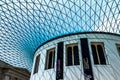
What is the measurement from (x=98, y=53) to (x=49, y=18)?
16905 millimetres

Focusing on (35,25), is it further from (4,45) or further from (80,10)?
(4,45)

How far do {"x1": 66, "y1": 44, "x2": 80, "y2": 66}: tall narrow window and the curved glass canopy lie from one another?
12177 millimetres

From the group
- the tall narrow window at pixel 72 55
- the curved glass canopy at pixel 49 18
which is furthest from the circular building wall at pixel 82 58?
the curved glass canopy at pixel 49 18

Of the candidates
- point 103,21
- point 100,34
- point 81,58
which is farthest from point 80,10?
point 81,58

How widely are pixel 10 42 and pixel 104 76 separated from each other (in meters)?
31.7

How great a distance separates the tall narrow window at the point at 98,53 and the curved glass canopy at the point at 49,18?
39.9ft

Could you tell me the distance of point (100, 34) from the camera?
53.5 ft

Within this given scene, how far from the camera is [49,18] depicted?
28719 mm

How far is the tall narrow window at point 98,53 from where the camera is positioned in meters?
14.5

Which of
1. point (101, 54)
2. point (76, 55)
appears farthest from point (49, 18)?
point (101, 54)

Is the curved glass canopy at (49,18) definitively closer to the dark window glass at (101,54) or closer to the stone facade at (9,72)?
the stone facade at (9,72)

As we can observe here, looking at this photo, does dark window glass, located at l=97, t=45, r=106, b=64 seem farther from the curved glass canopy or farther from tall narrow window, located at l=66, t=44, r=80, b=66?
the curved glass canopy

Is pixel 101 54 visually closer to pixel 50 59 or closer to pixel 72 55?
pixel 72 55

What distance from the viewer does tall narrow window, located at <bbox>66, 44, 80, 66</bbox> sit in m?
14.9
